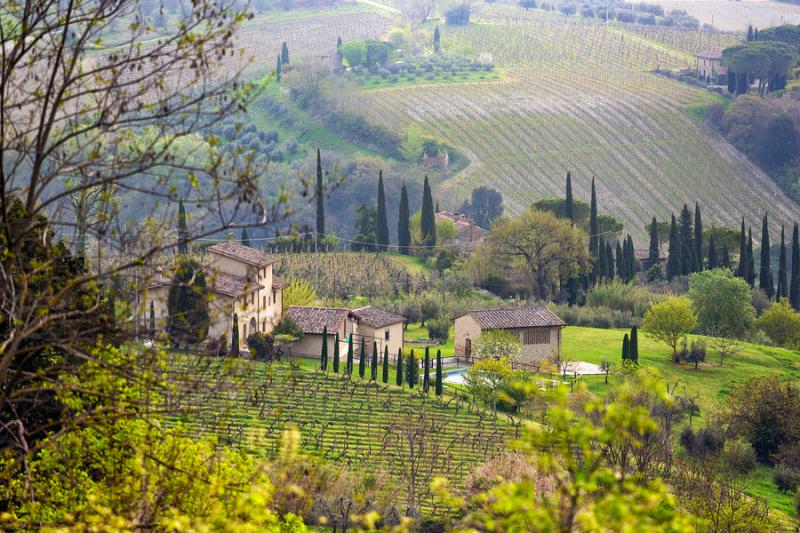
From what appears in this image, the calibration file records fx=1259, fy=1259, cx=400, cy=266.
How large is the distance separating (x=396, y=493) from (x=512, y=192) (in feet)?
287

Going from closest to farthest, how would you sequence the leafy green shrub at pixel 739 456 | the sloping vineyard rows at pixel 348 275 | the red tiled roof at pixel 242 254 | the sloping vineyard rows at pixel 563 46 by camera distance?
1. the leafy green shrub at pixel 739 456
2. the red tiled roof at pixel 242 254
3. the sloping vineyard rows at pixel 348 275
4. the sloping vineyard rows at pixel 563 46

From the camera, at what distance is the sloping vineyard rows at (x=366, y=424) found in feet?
137

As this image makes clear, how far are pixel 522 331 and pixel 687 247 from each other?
33055mm

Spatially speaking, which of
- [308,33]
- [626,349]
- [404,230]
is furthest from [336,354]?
[308,33]

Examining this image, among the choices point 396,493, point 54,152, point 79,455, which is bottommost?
point 396,493

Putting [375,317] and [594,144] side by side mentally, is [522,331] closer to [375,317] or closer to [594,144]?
[375,317]

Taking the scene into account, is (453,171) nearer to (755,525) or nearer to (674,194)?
(674,194)

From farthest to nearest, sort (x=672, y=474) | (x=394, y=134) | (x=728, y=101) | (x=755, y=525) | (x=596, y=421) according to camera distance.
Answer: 1. (x=728, y=101)
2. (x=394, y=134)
3. (x=596, y=421)
4. (x=672, y=474)
5. (x=755, y=525)

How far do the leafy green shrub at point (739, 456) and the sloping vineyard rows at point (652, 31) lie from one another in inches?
5291

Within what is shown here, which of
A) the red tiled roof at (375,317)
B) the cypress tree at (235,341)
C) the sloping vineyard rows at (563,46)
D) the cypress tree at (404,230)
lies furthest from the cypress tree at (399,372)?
the sloping vineyard rows at (563,46)

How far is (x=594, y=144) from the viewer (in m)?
136

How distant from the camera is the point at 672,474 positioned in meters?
41.9

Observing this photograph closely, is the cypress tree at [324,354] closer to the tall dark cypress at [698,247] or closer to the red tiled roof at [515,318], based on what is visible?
the red tiled roof at [515,318]

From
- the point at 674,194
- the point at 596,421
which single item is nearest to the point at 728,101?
the point at 674,194
